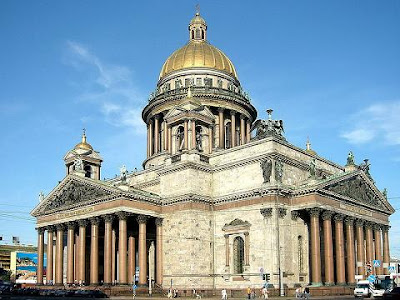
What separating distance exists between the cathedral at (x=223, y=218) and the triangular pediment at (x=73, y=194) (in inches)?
5.9

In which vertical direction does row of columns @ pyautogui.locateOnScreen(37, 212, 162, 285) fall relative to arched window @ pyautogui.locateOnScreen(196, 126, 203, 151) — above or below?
below

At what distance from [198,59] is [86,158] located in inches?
913

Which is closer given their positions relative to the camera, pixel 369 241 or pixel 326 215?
pixel 326 215

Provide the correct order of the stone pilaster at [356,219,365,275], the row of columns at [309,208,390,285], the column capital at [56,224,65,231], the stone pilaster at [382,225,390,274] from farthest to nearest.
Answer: the stone pilaster at [382,225,390,274] → the column capital at [56,224,65,231] → the stone pilaster at [356,219,365,275] → the row of columns at [309,208,390,285]

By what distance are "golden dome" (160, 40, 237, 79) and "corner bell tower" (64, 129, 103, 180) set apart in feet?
55.2

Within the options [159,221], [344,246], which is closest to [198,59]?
[159,221]

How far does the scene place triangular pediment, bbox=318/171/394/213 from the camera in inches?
2427

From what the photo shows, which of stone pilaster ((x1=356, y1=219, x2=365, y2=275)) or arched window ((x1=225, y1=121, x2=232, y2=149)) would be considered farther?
arched window ((x1=225, y1=121, x2=232, y2=149))

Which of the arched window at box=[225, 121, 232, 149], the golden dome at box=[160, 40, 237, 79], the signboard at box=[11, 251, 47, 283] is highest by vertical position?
the golden dome at box=[160, 40, 237, 79]

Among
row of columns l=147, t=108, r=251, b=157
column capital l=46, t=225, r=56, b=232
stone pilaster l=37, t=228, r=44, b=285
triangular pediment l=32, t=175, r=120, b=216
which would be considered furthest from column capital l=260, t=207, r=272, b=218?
stone pilaster l=37, t=228, r=44, b=285

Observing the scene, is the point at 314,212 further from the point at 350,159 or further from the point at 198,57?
the point at 198,57

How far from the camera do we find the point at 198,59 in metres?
85.4

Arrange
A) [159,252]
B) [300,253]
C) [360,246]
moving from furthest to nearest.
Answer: [360,246] < [159,252] < [300,253]

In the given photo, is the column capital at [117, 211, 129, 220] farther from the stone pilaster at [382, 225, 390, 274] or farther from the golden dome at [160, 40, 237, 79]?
Answer: the stone pilaster at [382, 225, 390, 274]
